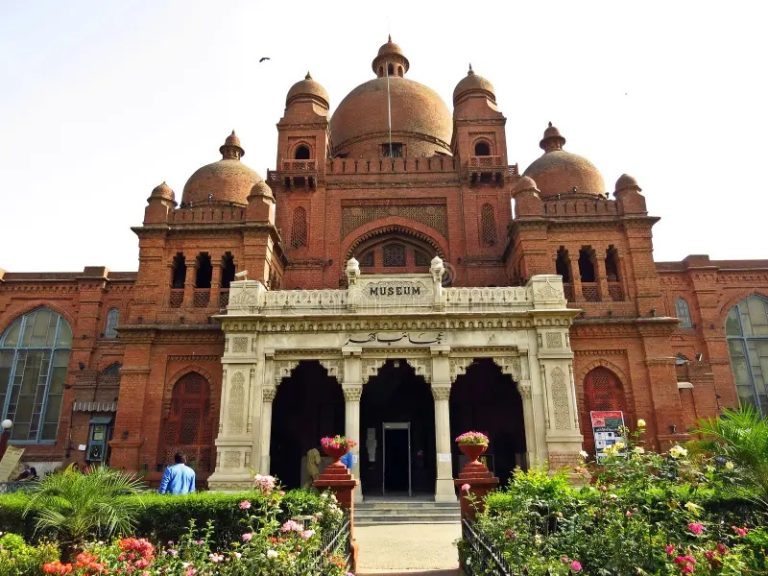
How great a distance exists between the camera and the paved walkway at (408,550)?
9.08 m

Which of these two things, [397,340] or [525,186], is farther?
[525,186]

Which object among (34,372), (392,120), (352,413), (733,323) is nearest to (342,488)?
(352,413)

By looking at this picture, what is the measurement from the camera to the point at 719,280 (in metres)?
25.8

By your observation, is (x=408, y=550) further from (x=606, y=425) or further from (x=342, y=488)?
(x=606, y=425)

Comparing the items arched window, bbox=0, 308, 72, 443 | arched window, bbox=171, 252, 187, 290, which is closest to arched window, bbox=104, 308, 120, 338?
arched window, bbox=0, 308, 72, 443

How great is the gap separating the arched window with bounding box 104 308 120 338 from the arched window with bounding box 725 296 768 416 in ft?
89.9

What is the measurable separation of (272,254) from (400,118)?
1152 cm

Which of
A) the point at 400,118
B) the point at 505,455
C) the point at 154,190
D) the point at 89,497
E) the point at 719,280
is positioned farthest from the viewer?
the point at 400,118

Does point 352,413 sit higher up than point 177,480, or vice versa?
point 352,413

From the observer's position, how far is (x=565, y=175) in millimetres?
23938

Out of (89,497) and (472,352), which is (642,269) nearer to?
(472,352)

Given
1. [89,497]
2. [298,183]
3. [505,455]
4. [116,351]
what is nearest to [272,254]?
[298,183]

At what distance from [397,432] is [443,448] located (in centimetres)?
391

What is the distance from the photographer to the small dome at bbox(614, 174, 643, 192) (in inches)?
840
